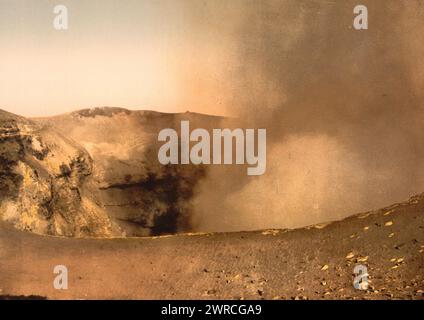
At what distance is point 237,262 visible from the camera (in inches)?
256

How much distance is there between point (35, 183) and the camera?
10445 mm

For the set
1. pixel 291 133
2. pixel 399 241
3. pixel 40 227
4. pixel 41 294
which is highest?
pixel 291 133

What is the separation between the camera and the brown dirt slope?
568 centimetres

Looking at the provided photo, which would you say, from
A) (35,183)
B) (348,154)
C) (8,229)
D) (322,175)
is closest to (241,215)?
(322,175)

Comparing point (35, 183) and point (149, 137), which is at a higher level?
point (149, 137)

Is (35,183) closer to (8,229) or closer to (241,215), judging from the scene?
(8,229)

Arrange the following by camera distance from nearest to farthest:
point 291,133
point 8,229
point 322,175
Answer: point 8,229
point 322,175
point 291,133

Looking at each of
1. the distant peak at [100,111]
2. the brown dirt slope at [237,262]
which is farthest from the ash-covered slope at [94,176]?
the brown dirt slope at [237,262]

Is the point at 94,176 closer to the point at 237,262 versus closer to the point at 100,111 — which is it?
the point at 100,111

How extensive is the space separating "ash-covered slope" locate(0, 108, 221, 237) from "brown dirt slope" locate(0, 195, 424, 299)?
2783 millimetres

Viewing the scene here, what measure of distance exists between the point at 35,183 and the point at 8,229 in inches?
115

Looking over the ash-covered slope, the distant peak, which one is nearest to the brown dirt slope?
the ash-covered slope

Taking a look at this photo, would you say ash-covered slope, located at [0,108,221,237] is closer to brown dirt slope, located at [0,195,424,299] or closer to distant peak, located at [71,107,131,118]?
distant peak, located at [71,107,131,118]

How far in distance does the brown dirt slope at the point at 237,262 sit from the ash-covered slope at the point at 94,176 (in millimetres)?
2783
